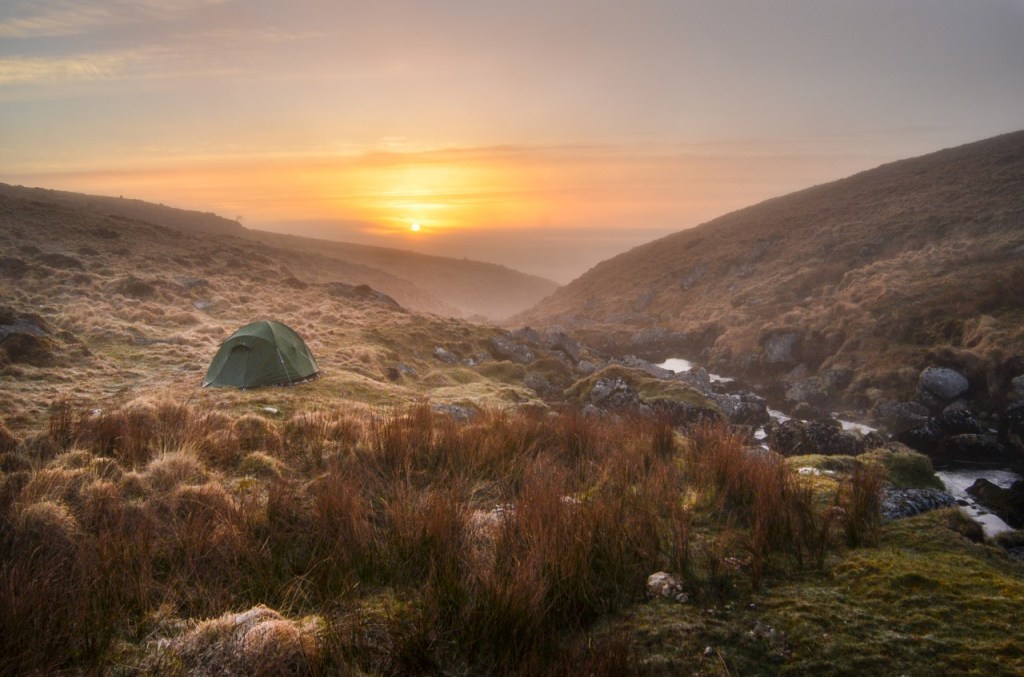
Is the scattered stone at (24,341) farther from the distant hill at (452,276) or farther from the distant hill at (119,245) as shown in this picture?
the distant hill at (452,276)

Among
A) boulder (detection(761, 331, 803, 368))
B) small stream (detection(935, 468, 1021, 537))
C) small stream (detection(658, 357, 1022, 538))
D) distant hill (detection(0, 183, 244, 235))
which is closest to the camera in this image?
small stream (detection(658, 357, 1022, 538))

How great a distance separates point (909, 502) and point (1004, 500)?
6395 millimetres

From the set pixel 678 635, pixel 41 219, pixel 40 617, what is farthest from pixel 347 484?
pixel 41 219

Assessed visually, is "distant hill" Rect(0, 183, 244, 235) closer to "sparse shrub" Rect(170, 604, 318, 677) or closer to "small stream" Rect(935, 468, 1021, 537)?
"sparse shrub" Rect(170, 604, 318, 677)

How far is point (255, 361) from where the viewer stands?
14609 mm

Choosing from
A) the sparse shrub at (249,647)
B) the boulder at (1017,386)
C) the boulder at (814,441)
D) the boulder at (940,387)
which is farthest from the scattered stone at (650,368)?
the sparse shrub at (249,647)

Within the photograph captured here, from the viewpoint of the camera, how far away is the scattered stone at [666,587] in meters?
3.82

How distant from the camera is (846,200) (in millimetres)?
49312

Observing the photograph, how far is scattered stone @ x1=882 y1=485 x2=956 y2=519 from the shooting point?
5488mm

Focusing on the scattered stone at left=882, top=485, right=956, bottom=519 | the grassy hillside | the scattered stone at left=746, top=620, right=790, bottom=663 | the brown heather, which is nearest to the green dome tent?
the grassy hillside

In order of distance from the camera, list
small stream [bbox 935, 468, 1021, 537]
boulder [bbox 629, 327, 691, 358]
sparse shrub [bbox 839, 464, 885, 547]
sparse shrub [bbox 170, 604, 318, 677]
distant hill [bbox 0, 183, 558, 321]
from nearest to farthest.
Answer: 1. sparse shrub [bbox 170, 604, 318, 677]
2. sparse shrub [bbox 839, 464, 885, 547]
3. small stream [bbox 935, 468, 1021, 537]
4. boulder [bbox 629, 327, 691, 358]
5. distant hill [bbox 0, 183, 558, 321]

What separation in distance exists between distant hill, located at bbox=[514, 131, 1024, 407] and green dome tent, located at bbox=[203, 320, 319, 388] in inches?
807

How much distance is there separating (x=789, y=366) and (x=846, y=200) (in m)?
34.1

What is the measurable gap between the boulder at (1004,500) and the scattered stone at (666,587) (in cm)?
908
